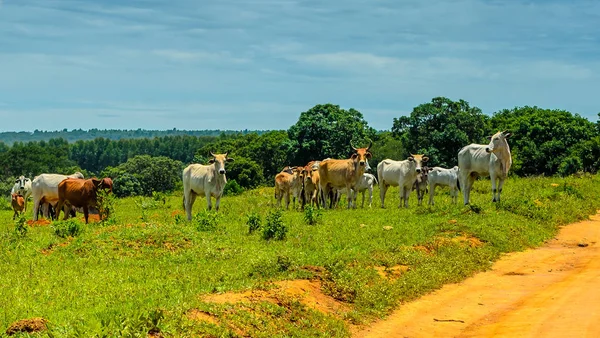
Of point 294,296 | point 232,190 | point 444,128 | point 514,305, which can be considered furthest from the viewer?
point 444,128

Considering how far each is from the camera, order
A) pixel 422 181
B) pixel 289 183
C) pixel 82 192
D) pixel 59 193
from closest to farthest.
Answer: pixel 82 192, pixel 59 193, pixel 422 181, pixel 289 183

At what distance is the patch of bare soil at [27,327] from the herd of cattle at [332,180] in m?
14.3

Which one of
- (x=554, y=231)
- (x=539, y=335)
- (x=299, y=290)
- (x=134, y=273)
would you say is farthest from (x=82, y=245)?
(x=554, y=231)

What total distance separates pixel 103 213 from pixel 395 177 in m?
11.1

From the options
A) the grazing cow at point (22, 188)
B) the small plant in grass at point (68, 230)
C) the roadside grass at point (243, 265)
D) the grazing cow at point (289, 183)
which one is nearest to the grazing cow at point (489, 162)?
the roadside grass at point (243, 265)

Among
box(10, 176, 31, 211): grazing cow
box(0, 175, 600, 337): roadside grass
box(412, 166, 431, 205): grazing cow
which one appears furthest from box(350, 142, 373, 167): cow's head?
box(10, 176, 31, 211): grazing cow

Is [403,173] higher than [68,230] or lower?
higher

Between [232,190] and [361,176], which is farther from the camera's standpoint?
[232,190]

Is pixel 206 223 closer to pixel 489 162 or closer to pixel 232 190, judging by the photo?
pixel 489 162

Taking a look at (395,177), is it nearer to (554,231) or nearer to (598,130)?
(554,231)

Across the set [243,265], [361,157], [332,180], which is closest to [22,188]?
[332,180]

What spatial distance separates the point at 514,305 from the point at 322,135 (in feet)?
151

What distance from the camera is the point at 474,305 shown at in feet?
37.1

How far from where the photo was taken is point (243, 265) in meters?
12.7
